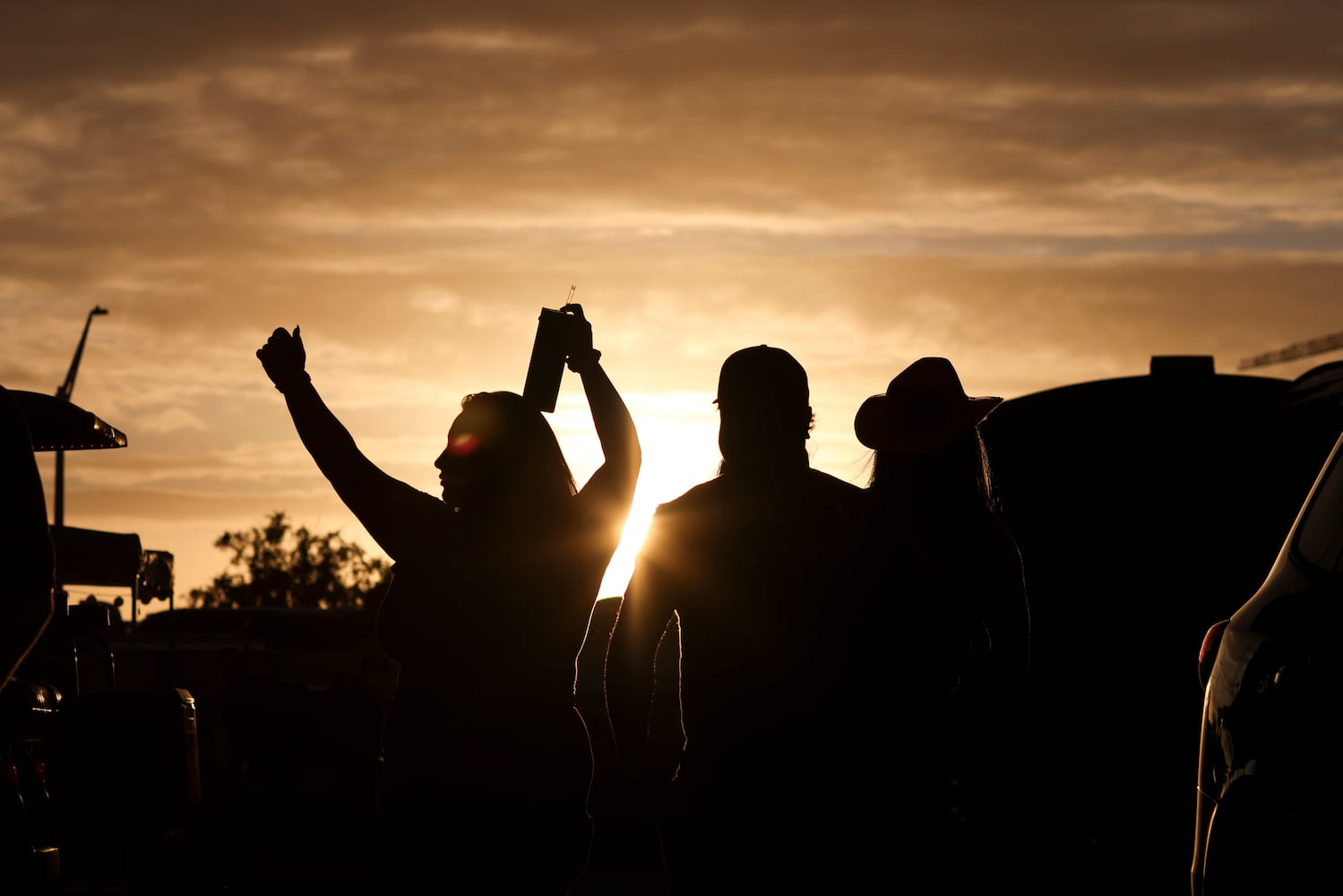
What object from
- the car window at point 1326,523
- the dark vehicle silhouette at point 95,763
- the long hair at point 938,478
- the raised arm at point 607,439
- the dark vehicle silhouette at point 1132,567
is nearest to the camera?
the car window at point 1326,523

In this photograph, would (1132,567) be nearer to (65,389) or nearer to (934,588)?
(934,588)

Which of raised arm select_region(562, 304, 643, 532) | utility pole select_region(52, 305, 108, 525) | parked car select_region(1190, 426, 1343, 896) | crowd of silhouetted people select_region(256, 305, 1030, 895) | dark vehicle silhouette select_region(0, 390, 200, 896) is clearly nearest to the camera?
parked car select_region(1190, 426, 1343, 896)

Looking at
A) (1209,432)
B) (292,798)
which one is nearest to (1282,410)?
(1209,432)

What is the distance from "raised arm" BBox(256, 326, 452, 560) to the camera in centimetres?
427

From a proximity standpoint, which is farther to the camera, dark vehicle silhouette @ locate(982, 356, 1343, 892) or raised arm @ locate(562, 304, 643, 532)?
dark vehicle silhouette @ locate(982, 356, 1343, 892)

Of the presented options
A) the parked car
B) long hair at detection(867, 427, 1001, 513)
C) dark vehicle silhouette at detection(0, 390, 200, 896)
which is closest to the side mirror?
the parked car

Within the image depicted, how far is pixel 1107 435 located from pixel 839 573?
7.69 metres

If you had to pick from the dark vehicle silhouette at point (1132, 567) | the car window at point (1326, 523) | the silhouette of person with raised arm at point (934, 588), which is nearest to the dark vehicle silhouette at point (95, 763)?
the silhouette of person with raised arm at point (934, 588)

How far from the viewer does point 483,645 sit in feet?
13.9

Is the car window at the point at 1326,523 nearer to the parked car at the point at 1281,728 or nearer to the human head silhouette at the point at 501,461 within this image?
the parked car at the point at 1281,728

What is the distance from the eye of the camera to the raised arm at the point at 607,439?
4477 mm

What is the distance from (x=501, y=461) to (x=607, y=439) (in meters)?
0.38

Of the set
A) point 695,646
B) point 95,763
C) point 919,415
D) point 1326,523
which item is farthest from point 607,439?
point 95,763

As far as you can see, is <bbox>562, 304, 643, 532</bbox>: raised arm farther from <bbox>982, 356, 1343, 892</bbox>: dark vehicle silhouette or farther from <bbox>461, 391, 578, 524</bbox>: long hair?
<bbox>982, 356, 1343, 892</bbox>: dark vehicle silhouette
